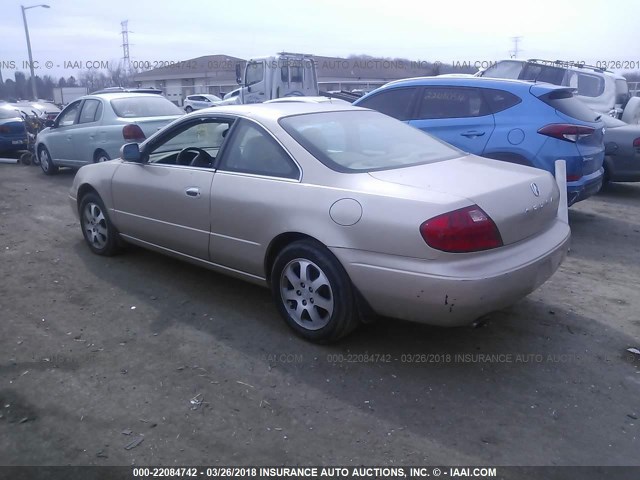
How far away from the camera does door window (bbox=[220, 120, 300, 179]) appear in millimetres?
3941

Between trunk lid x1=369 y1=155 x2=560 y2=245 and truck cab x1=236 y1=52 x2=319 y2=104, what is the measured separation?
13707mm

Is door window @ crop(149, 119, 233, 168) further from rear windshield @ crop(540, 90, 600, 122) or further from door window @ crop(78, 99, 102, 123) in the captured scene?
door window @ crop(78, 99, 102, 123)

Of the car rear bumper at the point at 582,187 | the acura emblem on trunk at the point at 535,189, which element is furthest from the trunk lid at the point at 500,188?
the car rear bumper at the point at 582,187

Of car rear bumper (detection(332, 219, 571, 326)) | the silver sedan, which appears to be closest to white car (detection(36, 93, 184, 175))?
the silver sedan

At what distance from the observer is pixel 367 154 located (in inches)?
159

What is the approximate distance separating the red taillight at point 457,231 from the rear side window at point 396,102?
168 inches

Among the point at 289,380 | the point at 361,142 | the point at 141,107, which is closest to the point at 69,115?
the point at 141,107

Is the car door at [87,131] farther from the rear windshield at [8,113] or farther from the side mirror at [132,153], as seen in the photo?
the rear windshield at [8,113]

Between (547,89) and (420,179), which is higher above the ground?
(547,89)

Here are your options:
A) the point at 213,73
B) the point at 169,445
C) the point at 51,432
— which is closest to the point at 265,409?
the point at 169,445

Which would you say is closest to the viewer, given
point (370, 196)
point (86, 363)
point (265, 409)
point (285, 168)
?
point (265, 409)

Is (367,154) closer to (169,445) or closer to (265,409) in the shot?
(265,409)

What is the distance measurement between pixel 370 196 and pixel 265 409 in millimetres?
1347

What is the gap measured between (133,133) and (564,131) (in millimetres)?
6175
